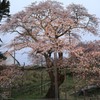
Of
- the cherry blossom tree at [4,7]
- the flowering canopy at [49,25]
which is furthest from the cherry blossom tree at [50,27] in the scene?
the cherry blossom tree at [4,7]

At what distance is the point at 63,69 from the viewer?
926 inches

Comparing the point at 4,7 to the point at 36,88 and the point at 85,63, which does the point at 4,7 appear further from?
the point at 36,88

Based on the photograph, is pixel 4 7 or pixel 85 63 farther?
pixel 85 63

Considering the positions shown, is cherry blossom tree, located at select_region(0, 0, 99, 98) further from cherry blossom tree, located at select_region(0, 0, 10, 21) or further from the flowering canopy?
cherry blossom tree, located at select_region(0, 0, 10, 21)

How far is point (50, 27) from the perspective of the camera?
23.1 meters

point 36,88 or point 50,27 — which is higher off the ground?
point 50,27

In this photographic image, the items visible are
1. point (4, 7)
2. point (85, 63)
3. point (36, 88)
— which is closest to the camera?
point (4, 7)

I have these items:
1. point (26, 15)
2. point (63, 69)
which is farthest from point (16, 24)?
point (63, 69)

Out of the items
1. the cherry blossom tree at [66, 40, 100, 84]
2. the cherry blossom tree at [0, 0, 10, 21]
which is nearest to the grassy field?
the cherry blossom tree at [66, 40, 100, 84]

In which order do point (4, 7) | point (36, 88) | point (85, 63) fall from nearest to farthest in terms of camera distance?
point (4, 7)
point (85, 63)
point (36, 88)

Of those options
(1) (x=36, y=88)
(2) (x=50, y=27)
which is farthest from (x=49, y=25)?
(1) (x=36, y=88)

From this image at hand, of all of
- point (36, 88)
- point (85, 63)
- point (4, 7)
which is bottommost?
point (36, 88)

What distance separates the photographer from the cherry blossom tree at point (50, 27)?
22.8 m

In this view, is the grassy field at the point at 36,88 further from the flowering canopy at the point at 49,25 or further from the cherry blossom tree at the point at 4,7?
the cherry blossom tree at the point at 4,7
